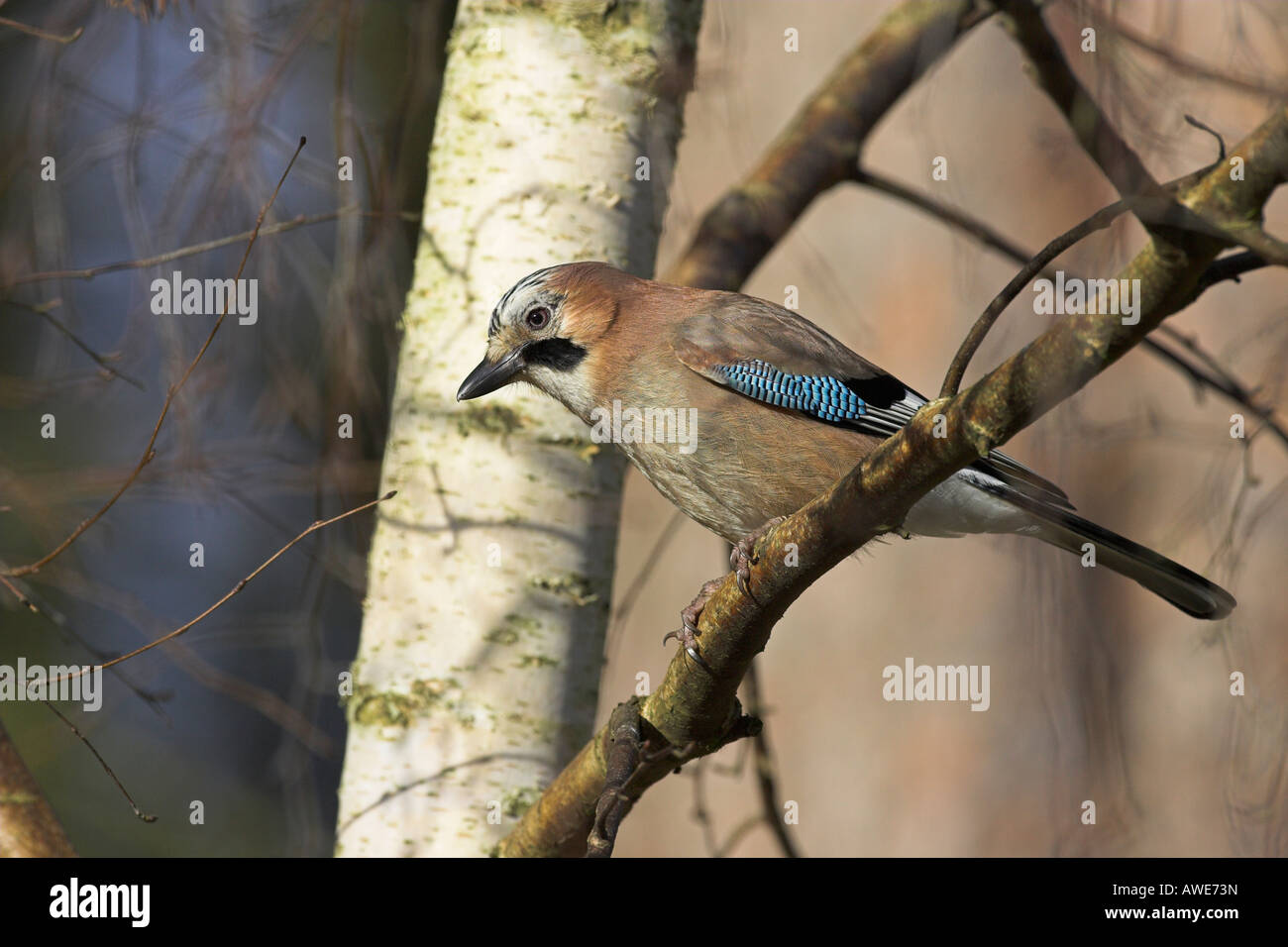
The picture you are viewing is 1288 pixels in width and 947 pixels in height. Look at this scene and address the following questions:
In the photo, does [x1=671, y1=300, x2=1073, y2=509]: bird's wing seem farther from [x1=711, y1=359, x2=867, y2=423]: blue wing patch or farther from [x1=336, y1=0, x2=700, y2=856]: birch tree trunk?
[x1=336, y1=0, x2=700, y2=856]: birch tree trunk

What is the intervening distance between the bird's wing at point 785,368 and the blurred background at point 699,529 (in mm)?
398

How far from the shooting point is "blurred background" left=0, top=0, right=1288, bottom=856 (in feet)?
12.0

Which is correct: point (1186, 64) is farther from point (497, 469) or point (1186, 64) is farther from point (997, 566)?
point (997, 566)

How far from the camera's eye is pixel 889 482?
2.14 m

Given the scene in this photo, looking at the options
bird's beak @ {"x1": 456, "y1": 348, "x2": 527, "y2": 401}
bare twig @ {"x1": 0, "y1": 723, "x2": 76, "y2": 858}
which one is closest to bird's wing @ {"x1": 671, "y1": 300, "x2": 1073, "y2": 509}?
bird's beak @ {"x1": 456, "y1": 348, "x2": 527, "y2": 401}

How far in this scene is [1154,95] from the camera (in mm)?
3037

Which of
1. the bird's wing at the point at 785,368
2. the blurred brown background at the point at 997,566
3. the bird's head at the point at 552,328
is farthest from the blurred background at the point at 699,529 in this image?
the bird's head at the point at 552,328

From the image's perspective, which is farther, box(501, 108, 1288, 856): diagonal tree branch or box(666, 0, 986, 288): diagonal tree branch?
box(666, 0, 986, 288): diagonal tree branch

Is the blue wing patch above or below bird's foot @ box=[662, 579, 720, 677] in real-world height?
above

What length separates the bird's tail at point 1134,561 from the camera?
3.20 metres

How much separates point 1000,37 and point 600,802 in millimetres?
3928

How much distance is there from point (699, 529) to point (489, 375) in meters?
3.35

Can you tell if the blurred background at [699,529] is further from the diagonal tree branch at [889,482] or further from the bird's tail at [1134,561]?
the diagonal tree branch at [889,482]

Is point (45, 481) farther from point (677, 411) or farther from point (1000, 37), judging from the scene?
point (1000, 37)
